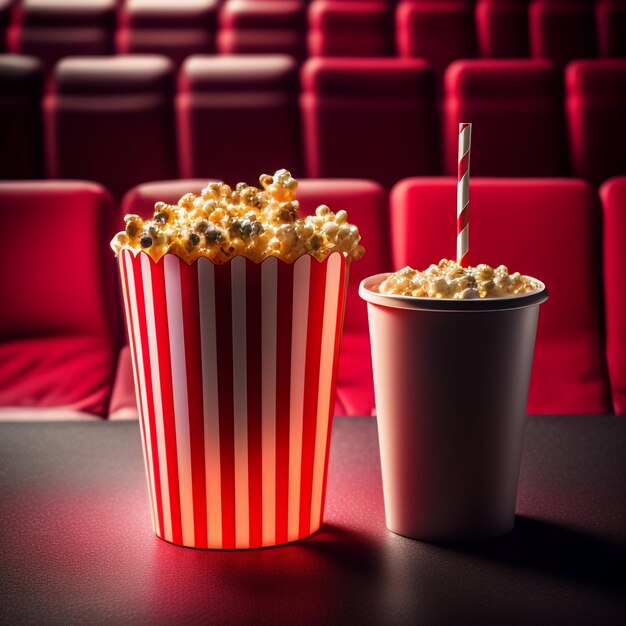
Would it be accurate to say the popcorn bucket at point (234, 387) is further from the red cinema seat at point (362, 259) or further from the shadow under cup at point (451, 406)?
the red cinema seat at point (362, 259)

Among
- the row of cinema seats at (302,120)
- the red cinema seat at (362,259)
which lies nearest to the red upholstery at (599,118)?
the row of cinema seats at (302,120)

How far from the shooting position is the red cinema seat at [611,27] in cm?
171

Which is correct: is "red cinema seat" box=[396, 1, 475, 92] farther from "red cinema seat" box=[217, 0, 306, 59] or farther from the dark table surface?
the dark table surface

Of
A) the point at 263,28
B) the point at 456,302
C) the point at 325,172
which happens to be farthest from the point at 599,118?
the point at 456,302

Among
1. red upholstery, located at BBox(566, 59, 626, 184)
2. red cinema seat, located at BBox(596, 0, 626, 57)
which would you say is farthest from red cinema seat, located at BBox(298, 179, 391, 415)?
red cinema seat, located at BBox(596, 0, 626, 57)

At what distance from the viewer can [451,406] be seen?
527mm

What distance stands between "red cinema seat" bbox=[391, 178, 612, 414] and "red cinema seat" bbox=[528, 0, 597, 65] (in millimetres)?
647

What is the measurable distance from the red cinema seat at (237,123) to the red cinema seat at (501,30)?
60 centimetres

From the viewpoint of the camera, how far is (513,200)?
1.15 metres

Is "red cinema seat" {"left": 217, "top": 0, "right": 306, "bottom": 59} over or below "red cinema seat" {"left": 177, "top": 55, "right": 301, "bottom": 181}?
over

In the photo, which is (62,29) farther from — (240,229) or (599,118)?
(240,229)

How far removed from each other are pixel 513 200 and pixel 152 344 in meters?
0.75

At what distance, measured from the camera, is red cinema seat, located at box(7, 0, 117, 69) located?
64.8 inches

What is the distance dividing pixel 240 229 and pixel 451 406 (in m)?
0.16
